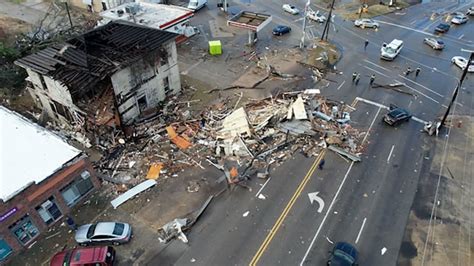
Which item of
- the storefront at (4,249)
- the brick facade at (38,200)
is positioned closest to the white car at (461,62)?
the brick facade at (38,200)

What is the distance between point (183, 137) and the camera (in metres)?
32.3

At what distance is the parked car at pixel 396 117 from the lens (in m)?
33.8

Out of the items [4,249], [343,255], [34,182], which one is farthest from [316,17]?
[4,249]

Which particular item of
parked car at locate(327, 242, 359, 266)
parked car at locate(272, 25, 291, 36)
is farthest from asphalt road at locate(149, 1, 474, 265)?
parked car at locate(272, 25, 291, 36)

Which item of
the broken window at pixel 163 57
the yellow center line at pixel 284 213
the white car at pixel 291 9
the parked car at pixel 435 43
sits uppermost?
the broken window at pixel 163 57

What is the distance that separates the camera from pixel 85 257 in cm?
2164

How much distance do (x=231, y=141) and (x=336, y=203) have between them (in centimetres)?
1018

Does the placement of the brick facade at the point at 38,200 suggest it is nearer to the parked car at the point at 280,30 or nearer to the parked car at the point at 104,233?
the parked car at the point at 104,233

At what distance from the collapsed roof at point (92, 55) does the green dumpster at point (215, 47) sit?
446 inches

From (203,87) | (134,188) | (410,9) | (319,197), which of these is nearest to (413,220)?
(319,197)

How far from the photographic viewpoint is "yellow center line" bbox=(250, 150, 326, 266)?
23.2m

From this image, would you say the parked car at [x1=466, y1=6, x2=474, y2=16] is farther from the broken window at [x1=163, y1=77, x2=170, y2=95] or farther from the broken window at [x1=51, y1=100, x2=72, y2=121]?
the broken window at [x1=51, y1=100, x2=72, y2=121]

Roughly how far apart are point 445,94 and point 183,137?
2890 centimetres

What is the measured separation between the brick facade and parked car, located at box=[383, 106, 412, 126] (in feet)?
88.1
